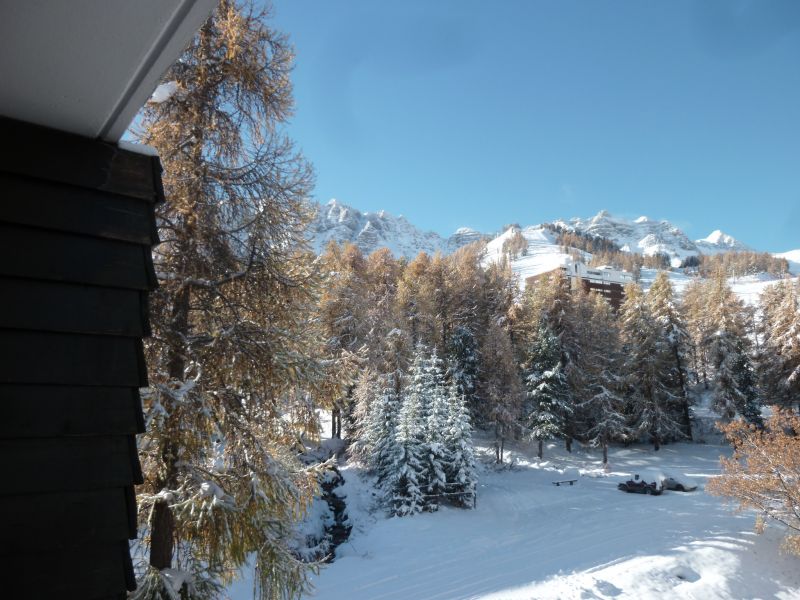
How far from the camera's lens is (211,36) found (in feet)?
16.0

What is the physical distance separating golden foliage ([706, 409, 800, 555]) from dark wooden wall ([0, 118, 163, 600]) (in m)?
15.9

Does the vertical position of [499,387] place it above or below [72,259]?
below

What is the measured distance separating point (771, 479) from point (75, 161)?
57.8 feet

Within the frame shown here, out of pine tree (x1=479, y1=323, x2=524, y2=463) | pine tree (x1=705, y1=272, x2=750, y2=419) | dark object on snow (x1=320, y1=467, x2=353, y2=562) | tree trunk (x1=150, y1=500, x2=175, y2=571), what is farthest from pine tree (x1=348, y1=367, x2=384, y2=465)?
pine tree (x1=705, y1=272, x2=750, y2=419)

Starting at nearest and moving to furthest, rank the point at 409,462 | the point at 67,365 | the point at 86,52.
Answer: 1. the point at 86,52
2. the point at 67,365
3. the point at 409,462

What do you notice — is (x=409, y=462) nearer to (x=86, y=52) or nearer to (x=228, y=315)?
(x=228, y=315)

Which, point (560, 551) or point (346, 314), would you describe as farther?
point (346, 314)

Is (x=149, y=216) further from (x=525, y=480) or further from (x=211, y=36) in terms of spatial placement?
(x=525, y=480)

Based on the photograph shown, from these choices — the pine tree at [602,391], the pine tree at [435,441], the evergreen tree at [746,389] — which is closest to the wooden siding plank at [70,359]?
the pine tree at [435,441]

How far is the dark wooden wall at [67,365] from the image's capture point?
4.78 ft

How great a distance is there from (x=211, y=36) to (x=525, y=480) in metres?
21.7

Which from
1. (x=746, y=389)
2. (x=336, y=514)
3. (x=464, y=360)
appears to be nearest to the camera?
(x=336, y=514)

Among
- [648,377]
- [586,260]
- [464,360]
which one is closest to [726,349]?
[648,377]

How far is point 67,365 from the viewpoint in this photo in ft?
5.23
